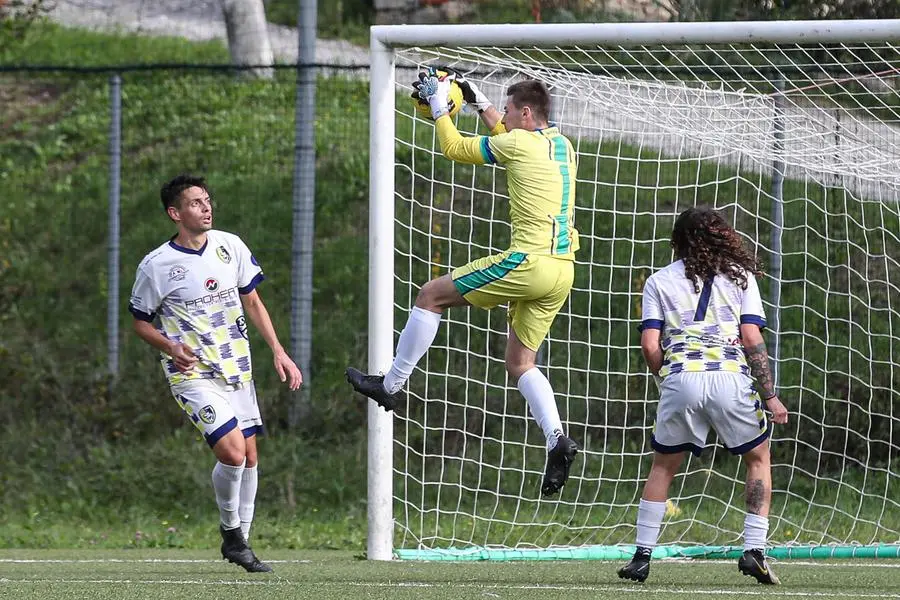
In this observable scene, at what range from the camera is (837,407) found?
1031 cm

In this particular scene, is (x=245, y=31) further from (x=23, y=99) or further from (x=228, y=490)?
(x=228, y=490)

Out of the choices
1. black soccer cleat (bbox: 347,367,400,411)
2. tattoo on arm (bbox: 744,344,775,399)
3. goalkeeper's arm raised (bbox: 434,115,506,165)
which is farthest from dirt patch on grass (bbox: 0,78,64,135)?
tattoo on arm (bbox: 744,344,775,399)

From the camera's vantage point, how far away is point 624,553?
27.2ft

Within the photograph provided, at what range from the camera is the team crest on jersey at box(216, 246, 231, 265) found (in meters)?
7.00

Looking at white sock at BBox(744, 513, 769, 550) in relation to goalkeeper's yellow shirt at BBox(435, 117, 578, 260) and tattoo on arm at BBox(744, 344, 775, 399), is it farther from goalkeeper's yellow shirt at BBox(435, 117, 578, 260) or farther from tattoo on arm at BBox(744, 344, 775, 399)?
goalkeeper's yellow shirt at BBox(435, 117, 578, 260)

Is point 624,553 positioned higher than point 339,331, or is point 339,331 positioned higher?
point 339,331

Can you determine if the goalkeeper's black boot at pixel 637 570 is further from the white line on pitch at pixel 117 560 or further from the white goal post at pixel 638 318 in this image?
the white line on pitch at pixel 117 560

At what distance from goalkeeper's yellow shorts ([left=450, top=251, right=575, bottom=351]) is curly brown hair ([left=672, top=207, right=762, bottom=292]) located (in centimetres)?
60

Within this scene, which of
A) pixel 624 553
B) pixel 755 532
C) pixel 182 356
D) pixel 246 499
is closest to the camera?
pixel 755 532

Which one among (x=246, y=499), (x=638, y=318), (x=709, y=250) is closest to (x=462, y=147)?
(x=709, y=250)

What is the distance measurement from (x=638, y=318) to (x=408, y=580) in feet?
16.8

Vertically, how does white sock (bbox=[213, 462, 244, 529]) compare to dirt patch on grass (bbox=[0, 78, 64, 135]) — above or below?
below

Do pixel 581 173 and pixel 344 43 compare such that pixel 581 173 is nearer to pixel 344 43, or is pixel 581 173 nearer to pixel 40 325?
pixel 40 325

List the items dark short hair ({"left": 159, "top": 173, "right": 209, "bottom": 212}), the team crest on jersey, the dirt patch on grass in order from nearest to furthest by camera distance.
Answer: dark short hair ({"left": 159, "top": 173, "right": 209, "bottom": 212}) < the team crest on jersey < the dirt patch on grass
